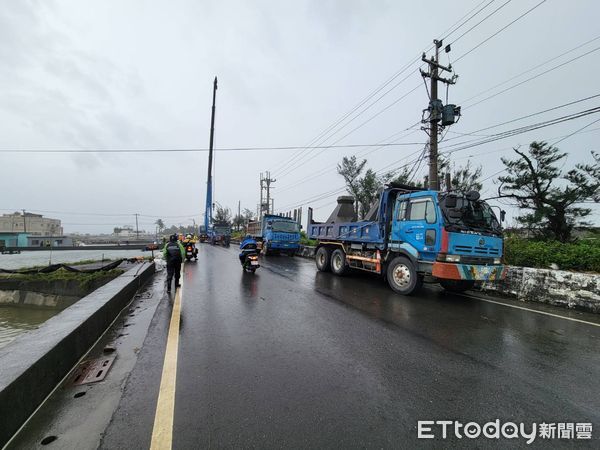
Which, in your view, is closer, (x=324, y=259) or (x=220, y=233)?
(x=324, y=259)

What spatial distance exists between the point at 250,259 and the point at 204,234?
36.0m

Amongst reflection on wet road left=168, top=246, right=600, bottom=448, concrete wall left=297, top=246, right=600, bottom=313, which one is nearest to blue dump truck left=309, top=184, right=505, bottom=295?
concrete wall left=297, top=246, right=600, bottom=313

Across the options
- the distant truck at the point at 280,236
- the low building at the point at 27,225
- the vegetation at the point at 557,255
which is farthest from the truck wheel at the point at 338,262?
the low building at the point at 27,225

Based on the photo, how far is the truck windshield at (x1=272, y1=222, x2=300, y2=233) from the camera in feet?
65.6

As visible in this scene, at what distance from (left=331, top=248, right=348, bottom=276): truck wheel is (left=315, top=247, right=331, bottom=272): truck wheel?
0.80 ft

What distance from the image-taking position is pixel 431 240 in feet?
23.9

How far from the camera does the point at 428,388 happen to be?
3.08m

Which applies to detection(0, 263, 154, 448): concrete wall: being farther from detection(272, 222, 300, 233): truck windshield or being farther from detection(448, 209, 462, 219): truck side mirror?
detection(272, 222, 300, 233): truck windshield

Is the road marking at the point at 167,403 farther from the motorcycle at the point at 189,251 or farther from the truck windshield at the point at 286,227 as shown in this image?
the truck windshield at the point at 286,227

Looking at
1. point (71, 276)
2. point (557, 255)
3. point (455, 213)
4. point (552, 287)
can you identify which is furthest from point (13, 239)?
point (557, 255)

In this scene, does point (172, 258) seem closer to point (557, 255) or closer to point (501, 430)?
point (501, 430)

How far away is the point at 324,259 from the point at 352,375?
341 inches

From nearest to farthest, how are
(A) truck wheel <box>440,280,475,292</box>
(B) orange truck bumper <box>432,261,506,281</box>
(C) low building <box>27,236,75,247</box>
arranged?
(B) orange truck bumper <box>432,261,506,281</box>
(A) truck wheel <box>440,280,475,292</box>
(C) low building <box>27,236,75,247</box>

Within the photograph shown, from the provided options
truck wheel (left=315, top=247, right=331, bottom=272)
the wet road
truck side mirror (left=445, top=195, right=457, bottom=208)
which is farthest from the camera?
truck wheel (left=315, top=247, right=331, bottom=272)
